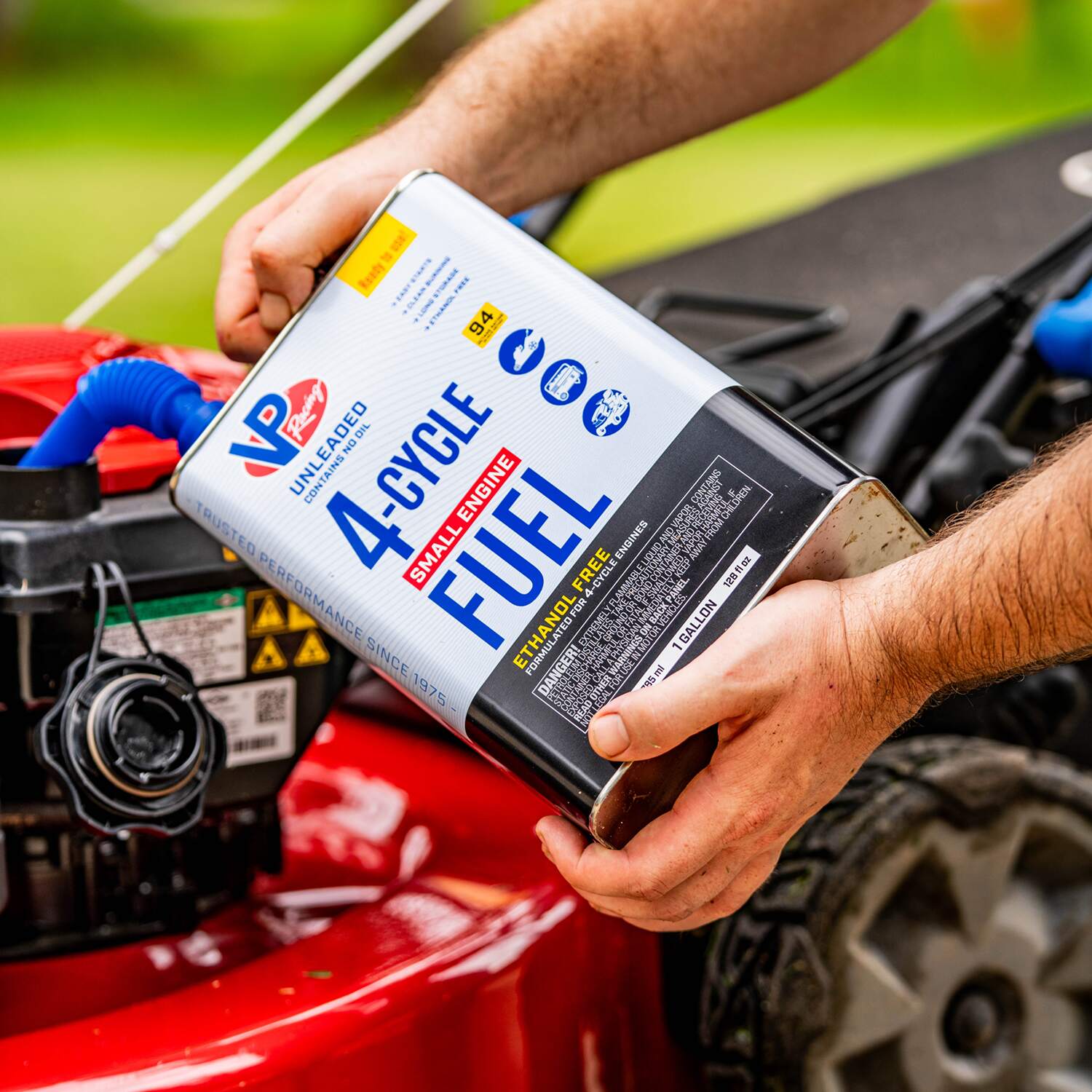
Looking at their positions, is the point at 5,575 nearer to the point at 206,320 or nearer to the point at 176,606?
the point at 176,606

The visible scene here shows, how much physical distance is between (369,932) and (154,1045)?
0.48 feet

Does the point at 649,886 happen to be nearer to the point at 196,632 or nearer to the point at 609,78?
the point at 196,632

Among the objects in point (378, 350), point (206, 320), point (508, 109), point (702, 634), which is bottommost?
point (702, 634)

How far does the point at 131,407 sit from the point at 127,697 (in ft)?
0.51

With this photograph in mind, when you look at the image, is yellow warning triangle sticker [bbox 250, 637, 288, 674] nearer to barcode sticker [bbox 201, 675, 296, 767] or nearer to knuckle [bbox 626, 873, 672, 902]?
barcode sticker [bbox 201, 675, 296, 767]

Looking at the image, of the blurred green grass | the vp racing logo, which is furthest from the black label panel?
the blurred green grass

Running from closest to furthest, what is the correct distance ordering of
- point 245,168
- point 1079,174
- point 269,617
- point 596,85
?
point 269,617 → point 596,85 → point 245,168 → point 1079,174

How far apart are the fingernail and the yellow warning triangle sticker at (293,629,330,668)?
0.28 meters

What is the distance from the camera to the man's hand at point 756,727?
0.65m

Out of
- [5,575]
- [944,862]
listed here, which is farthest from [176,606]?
[944,862]

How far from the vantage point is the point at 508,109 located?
95 cm

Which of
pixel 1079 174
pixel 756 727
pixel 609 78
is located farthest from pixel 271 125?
pixel 756 727

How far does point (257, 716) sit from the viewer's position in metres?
0.88

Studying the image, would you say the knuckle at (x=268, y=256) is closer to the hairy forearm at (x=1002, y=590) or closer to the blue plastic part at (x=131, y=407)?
the blue plastic part at (x=131, y=407)
